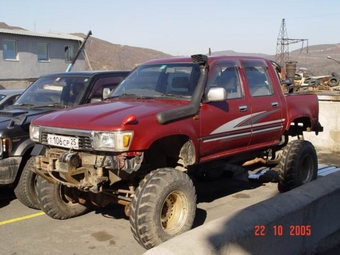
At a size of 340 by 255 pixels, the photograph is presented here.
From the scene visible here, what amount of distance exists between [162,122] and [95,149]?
29.5 inches

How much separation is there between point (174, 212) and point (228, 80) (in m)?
1.98

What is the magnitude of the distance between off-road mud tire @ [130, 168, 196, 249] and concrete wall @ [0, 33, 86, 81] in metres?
23.6

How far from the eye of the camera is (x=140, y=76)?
241 inches

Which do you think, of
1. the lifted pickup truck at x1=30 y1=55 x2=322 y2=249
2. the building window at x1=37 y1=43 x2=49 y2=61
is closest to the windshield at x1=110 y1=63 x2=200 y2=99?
the lifted pickup truck at x1=30 y1=55 x2=322 y2=249

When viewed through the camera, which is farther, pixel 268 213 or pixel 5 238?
pixel 5 238

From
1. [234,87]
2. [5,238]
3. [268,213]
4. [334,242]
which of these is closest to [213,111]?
[234,87]

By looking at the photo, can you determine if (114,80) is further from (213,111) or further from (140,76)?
(213,111)

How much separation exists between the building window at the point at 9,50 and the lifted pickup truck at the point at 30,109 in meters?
20.5

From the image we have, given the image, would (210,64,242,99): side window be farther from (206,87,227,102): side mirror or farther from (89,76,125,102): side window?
(89,76,125,102): side window

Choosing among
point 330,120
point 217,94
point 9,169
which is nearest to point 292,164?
point 217,94

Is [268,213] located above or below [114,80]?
below

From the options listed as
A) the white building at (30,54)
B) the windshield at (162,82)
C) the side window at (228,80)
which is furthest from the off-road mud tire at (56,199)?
the white building at (30,54)

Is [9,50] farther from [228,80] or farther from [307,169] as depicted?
[228,80]

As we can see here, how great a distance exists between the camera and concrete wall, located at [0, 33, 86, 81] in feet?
87.2
